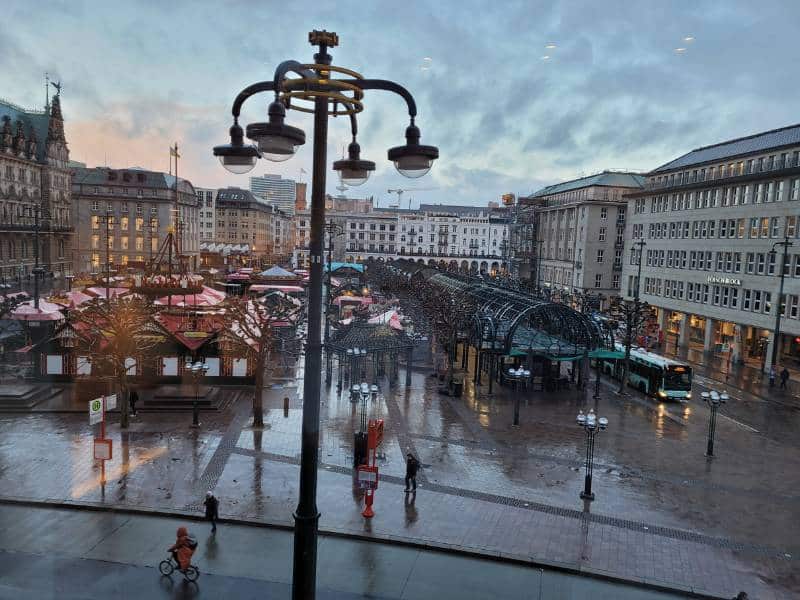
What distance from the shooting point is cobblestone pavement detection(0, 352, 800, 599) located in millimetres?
15078

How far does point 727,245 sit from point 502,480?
130ft

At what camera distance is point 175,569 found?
1277 cm

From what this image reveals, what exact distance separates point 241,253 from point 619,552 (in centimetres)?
13019

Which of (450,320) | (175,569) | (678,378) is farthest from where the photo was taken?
(450,320)

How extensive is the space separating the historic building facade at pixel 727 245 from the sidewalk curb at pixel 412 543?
33.2m

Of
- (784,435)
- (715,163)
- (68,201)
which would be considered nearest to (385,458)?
(784,435)

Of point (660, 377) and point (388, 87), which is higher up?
point (388, 87)

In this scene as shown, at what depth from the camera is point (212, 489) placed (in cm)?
1780

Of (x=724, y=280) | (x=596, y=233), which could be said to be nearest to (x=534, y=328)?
(x=724, y=280)

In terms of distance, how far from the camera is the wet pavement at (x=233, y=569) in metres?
12.2

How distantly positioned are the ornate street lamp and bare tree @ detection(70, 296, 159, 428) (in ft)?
58.7

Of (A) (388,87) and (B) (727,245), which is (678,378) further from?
(A) (388,87)

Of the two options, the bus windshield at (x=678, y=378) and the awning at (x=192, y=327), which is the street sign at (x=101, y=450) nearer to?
the awning at (x=192, y=327)

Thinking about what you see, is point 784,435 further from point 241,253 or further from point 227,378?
point 241,253
